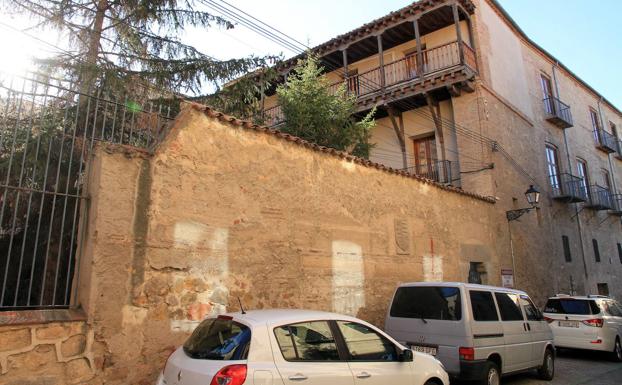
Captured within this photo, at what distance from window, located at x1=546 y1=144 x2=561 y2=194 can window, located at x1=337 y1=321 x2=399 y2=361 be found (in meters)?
15.3

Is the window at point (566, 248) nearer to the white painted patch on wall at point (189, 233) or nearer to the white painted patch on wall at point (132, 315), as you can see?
the white painted patch on wall at point (189, 233)

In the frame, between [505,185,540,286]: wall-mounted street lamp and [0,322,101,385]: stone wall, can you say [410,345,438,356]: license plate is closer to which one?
[0,322,101,385]: stone wall

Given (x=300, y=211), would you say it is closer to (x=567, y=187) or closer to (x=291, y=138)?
(x=291, y=138)

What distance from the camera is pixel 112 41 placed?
930 cm

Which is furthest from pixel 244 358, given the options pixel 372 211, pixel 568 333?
pixel 568 333

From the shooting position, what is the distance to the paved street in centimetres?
720

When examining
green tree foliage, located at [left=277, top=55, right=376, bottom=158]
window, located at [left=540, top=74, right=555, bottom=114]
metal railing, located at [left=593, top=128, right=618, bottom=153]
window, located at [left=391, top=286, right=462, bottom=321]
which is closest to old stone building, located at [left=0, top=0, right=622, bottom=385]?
window, located at [left=540, top=74, right=555, bottom=114]

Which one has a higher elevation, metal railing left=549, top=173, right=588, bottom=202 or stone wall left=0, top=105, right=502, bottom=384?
metal railing left=549, top=173, right=588, bottom=202

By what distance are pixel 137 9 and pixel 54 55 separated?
1933mm

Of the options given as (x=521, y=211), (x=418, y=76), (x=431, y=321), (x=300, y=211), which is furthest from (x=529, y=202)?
(x=300, y=211)

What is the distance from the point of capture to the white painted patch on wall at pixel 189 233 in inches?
220

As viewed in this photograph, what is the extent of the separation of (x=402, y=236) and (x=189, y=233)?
16.6ft

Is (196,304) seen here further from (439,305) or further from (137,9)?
(137,9)

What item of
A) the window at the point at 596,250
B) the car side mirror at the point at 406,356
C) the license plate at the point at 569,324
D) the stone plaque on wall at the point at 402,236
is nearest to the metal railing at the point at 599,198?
the window at the point at 596,250
